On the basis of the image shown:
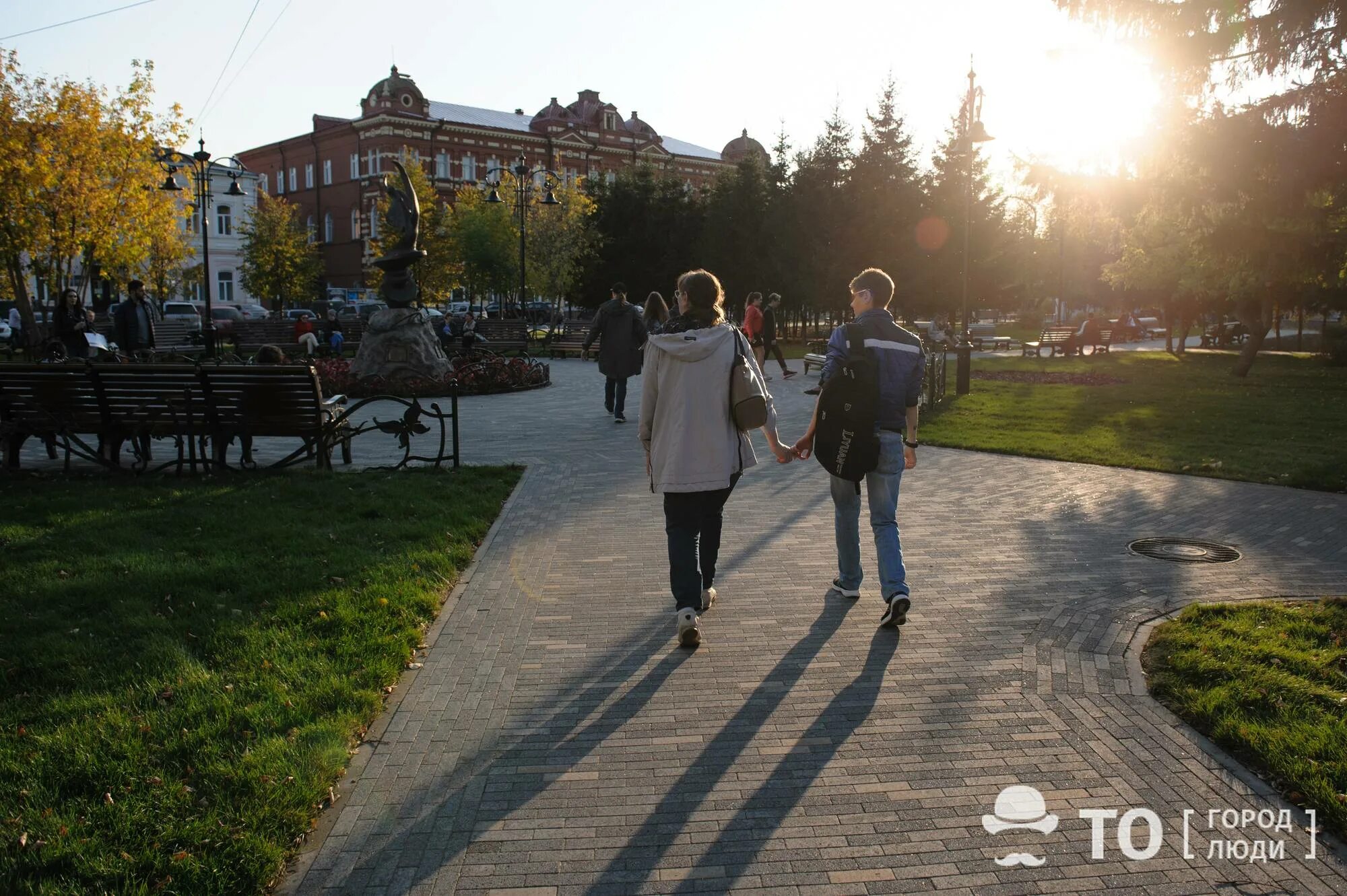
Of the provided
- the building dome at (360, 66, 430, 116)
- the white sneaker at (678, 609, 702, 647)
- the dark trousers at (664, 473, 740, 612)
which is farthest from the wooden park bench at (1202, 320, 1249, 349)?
the building dome at (360, 66, 430, 116)

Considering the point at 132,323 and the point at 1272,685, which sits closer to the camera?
the point at 1272,685

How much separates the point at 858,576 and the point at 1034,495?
4.00m

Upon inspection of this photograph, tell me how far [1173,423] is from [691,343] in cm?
1196

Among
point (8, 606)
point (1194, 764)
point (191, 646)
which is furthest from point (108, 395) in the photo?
point (1194, 764)

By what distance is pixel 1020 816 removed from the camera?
11.6ft

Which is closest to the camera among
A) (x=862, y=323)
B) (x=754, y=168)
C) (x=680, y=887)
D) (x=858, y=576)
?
(x=680, y=887)

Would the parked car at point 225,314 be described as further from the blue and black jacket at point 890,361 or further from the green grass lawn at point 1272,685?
the green grass lawn at point 1272,685

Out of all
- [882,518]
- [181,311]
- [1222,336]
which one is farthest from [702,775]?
[181,311]

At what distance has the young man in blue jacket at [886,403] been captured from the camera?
5.67 meters

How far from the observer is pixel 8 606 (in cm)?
571

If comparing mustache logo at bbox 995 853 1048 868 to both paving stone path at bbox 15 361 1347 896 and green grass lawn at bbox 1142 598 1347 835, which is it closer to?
paving stone path at bbox 15 361 1347 896

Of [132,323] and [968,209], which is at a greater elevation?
[968,209]

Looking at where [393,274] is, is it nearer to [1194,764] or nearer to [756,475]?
[756,475]

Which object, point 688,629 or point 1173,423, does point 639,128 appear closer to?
point 1173,423
